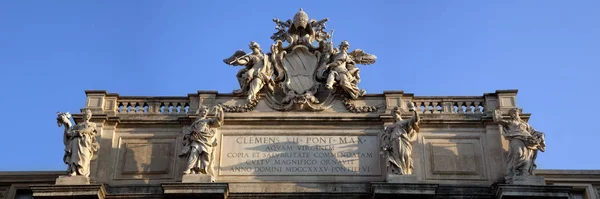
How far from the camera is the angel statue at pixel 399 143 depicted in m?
18.8

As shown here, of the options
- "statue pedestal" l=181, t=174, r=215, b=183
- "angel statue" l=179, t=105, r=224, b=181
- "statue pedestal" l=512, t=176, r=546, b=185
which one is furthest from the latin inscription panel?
"statue pedestal" l=512, t=176, r=546, b=185

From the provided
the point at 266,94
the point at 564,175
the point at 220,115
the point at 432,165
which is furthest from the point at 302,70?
the point at 564,175

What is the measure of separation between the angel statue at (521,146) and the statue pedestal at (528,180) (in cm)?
11

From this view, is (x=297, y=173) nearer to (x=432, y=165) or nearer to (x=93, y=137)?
(x=432, y=165)

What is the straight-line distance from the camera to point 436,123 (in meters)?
20.0

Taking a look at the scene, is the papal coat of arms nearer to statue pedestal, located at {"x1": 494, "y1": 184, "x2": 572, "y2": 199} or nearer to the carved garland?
the carved garland

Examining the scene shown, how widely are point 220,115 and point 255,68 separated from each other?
1762 mm

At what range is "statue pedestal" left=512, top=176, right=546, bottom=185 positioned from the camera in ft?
60.3

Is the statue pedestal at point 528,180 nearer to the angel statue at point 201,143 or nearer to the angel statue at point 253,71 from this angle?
the angel statue at point 253,71

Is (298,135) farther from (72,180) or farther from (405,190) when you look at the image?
(72,180)

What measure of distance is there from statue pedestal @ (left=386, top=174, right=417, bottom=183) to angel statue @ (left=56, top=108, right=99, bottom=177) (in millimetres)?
6253

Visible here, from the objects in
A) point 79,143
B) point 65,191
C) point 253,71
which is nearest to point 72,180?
point 65,191

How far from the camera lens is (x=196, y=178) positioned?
18609mm

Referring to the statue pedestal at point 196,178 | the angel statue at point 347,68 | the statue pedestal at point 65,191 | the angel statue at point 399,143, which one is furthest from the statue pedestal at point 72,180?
the angel statue at point 399,143
